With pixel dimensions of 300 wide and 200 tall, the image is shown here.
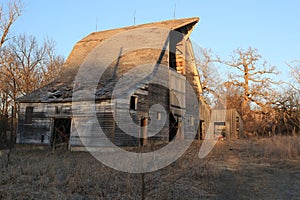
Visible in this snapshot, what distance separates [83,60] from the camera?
2092 centimetres

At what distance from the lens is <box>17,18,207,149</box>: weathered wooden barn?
14773mm

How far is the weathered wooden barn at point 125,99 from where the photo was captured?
1477 centimetres

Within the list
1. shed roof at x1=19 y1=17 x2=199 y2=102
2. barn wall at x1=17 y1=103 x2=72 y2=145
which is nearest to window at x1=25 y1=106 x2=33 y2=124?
barn wall at x1=17 y1=103 x2=72 y2=145

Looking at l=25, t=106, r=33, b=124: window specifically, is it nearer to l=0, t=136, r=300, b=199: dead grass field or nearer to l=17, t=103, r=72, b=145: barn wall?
l=17, t=103, r=72, b=145: barn wall

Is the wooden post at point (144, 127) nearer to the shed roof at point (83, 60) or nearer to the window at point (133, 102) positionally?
the window at point (133, 102)

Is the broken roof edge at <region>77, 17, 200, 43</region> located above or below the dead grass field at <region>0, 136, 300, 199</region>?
above

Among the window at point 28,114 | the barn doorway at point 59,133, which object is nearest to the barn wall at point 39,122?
the window at point 28,114

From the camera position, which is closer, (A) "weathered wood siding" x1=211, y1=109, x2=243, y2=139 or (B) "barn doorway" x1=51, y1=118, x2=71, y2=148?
(B) "barn doorway" x1=51, y1=118, x2=71, y2=148

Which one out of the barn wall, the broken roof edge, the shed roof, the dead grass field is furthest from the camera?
the broken roof edge

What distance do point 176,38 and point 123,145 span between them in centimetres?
1003

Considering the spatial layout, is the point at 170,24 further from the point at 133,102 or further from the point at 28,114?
the point at 28,114

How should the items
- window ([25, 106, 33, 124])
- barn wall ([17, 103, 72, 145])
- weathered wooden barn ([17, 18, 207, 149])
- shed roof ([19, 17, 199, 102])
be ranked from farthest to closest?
window ([25, 106, 33, 124]) < shed roof ([19, 17, 199, 102]) < barn wall ([17, 103, 72, 145]) < weathered wooden barn ([17, 18, 207, 149])

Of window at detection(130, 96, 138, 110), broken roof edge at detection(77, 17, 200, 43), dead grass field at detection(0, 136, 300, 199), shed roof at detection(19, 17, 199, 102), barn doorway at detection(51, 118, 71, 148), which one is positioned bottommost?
dead grass field at detection(0, 136, 300, 199)

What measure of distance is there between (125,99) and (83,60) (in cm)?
795
